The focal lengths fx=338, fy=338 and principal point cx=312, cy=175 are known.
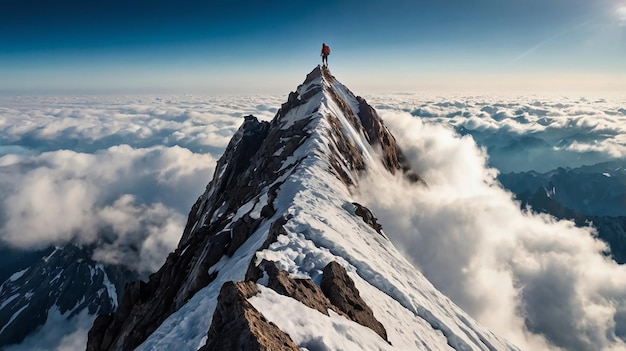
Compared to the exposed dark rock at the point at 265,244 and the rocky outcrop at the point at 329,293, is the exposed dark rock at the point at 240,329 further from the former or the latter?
the exposed dark rock at the point at 265,244

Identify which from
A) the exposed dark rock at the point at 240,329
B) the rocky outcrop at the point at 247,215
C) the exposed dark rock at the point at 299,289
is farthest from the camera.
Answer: the rocky outcrop at the point at 247,215

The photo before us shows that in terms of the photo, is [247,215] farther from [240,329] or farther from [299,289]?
[240,329]

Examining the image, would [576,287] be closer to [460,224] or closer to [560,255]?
[560,255]

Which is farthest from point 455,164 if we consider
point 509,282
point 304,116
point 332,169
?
point 332,169

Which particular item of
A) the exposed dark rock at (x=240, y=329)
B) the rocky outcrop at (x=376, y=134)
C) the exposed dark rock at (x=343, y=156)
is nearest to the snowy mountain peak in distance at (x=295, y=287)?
the exposed dark rock at (x=240, y=329)

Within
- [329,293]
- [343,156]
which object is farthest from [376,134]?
[329,293]

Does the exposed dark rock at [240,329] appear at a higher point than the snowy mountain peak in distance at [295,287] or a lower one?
higher

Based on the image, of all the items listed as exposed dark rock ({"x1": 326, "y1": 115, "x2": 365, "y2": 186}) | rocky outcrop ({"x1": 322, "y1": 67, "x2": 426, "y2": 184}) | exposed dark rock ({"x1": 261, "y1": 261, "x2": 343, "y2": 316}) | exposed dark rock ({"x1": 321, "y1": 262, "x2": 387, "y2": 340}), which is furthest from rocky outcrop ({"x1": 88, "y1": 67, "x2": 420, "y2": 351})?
exposed dark rock ({"x1": 321, "y1": 262, "x2": 387, "y2": 340})
